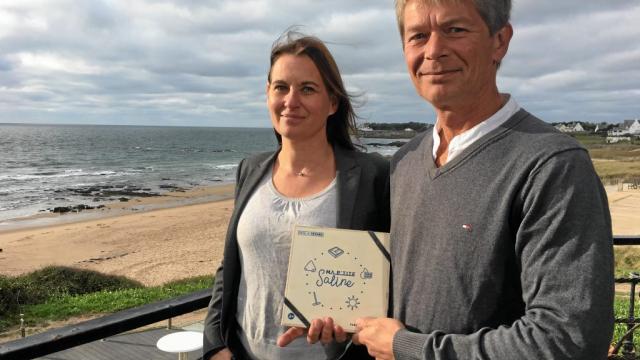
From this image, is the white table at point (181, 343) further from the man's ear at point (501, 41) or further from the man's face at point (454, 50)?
the man's ear at point (501, 41)

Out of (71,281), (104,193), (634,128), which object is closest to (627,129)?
(634,128)

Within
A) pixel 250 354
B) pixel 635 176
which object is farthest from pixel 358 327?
pixel 635 176

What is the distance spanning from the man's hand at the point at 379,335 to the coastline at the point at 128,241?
15555 mm

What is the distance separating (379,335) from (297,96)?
1.07 m

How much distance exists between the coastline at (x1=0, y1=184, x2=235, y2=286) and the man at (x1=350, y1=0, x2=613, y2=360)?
620 inches

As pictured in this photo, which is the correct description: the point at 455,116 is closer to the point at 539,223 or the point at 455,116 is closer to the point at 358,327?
the point at 539,223

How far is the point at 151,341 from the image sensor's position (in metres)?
6.14

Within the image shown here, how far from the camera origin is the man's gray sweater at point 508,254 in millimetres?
1182

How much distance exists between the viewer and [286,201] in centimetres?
213

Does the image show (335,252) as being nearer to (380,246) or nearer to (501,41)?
(380,246)

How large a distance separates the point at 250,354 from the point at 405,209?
98 centimetres

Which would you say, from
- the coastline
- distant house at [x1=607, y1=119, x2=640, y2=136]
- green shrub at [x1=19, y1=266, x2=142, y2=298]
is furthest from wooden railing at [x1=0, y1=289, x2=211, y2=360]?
distant house at [x1=607, y1=119, x2=640, y2=136]

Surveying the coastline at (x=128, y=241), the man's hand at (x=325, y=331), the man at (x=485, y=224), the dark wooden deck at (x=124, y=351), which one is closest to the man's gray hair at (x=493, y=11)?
the man at (x=485, y=224)

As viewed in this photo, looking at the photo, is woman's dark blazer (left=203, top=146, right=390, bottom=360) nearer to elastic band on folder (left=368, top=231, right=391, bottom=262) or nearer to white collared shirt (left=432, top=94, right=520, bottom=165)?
elastic band on folder (left=368, top=231, right=391, bottom=262)
